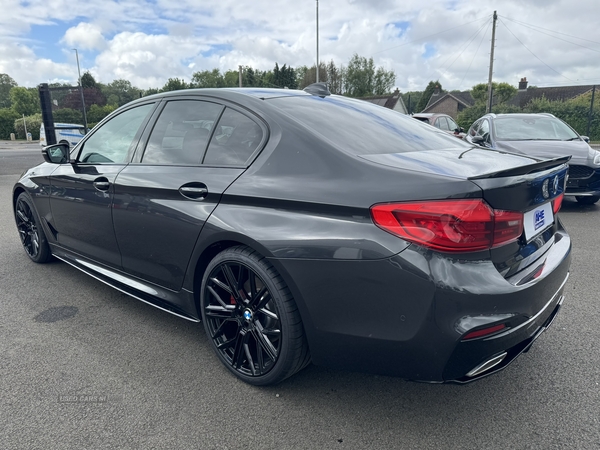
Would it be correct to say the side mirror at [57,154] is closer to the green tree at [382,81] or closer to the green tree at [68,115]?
the green tree at [68,115]

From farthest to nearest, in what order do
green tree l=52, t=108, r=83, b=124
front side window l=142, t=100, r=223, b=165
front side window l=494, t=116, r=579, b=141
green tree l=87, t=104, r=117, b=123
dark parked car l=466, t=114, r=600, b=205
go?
green tree l=87, t=104, r=117, b=123
green tree l=52, t=108, r=83, b=124
front side window l=494, t=116, r=579, b=141
dark parked car l=466, t=114, r=600, b=205
front side window l=142, t=100, r=223, b=165

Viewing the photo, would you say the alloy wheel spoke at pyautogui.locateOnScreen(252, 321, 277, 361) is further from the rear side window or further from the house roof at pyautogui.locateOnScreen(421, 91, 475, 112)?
the house roof at pyautogui.locateOnScreen(421, 91, 475, 112)

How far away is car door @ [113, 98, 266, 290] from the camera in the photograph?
248 cm

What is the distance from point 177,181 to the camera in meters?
2.63

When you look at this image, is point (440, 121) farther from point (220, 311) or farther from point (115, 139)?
point (220, 311)

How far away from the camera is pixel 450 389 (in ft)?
7.92

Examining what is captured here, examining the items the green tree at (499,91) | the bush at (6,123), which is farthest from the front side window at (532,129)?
the bush at (6,123)

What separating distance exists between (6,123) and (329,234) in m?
54.9

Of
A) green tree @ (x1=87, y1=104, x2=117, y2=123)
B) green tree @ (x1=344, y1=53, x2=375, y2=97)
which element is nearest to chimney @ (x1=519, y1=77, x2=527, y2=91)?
green tree @ (x1=344, y1=53, x2=375, y2=97)

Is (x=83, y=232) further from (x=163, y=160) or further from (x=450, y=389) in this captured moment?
(x=450, y=389)

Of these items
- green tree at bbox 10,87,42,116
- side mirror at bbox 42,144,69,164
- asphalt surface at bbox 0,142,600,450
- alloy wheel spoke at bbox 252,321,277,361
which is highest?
green tree at bbox 10,87,42,116

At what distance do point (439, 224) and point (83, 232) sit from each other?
2.79 m

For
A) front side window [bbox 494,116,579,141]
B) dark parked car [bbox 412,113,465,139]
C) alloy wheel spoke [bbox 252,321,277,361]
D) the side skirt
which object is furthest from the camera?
dark parked car [bbox 412,113,465,139]

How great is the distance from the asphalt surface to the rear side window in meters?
1.19
